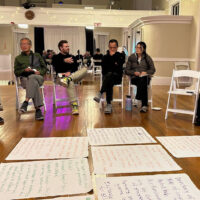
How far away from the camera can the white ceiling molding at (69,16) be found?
11.0m

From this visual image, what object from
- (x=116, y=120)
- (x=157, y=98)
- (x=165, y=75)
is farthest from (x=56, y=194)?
(x=165, y=75)

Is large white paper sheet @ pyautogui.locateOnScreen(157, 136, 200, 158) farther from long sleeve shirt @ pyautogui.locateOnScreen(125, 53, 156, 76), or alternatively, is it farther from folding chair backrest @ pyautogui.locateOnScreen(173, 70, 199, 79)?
long sleeve shirt @ pyautogui.locateOnScreen(125, 53, 156, 76)

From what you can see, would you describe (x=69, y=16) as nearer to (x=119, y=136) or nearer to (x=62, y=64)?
(x=62, y=64)

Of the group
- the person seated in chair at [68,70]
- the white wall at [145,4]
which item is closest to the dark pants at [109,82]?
the person seated in chair at [68,70]

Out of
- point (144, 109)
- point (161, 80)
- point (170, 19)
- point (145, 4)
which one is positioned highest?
point (145, 4)

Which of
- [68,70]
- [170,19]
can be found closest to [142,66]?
[68,70]

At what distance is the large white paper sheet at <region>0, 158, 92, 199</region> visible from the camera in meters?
1.81

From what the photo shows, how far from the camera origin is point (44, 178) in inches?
78.6

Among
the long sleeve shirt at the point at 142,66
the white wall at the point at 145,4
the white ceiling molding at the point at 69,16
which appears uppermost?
the white wall at the point at 145,4

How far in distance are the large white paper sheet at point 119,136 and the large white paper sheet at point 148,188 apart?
853 mm

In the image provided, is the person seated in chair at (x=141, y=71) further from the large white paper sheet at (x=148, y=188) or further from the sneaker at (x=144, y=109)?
the large white paper sheet at (x=148, y=188)

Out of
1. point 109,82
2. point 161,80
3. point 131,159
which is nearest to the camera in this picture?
point 131,159

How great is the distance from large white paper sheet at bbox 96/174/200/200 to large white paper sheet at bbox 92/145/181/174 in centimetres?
15

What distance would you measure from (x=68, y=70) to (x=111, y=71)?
2.57 ft
